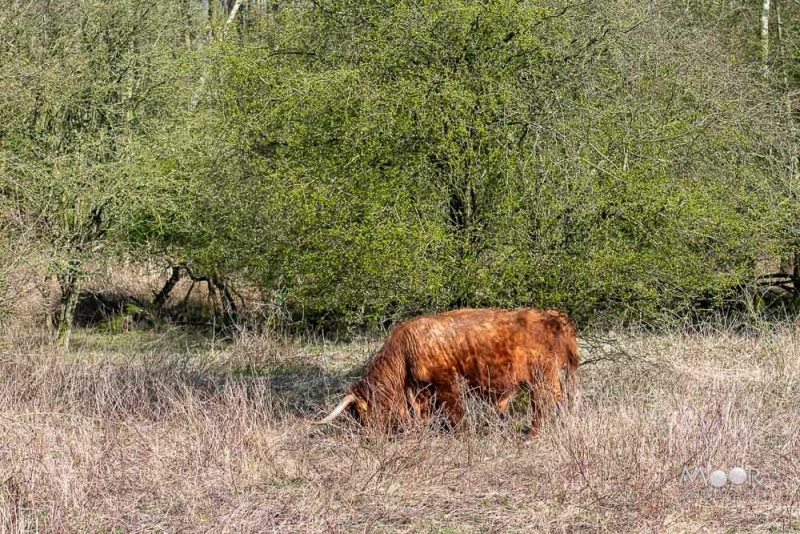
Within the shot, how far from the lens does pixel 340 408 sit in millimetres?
8328

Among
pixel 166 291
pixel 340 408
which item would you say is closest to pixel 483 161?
pixel 340 408

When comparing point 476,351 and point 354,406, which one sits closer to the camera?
point 476,351

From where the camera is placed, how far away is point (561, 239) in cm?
930

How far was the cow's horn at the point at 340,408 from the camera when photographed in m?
8.16

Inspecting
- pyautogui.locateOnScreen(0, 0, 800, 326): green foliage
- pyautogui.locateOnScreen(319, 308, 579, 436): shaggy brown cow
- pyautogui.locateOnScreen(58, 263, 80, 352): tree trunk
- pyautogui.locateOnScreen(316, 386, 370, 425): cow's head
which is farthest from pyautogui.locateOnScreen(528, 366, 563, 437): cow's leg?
pyautogui.locateOnScreen(58, 263, 80, 352): tree trunk

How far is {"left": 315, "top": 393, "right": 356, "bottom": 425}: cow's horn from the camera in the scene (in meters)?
8.16

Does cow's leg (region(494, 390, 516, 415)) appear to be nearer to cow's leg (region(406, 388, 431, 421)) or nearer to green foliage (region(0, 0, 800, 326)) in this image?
cow's leg (region(406, 388, 431, 421))

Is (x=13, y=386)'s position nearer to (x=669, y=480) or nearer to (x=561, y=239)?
(x=561, y=239)

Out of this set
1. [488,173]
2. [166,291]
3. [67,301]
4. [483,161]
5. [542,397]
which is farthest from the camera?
[166,291]

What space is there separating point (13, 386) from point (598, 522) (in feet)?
20.6

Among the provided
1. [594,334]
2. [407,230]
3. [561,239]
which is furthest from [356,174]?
[594,334]

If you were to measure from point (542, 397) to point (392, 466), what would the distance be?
1.70m

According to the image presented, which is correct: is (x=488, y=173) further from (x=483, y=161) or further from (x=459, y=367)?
(x=459, y=367)

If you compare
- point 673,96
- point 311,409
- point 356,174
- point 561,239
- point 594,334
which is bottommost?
point 311,409
